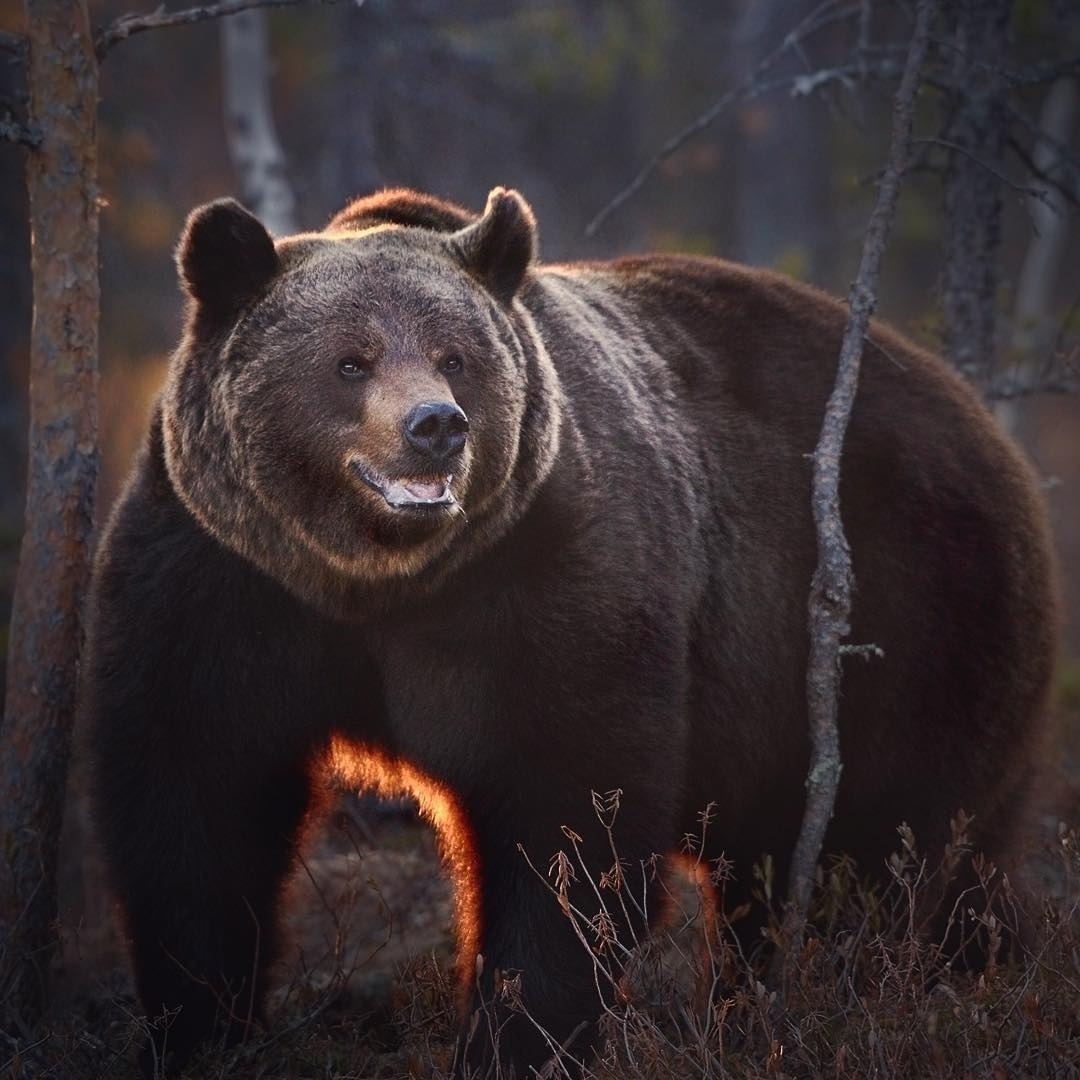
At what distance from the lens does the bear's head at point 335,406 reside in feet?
12.0

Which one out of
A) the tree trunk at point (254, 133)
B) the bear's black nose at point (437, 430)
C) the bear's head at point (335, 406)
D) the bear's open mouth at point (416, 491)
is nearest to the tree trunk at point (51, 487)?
the bear's head at point (335, 406)

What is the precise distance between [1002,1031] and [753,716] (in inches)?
57.7

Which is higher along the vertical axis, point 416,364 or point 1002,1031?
point 416,364

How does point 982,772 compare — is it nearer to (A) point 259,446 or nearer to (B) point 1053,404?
(A) point 259,446

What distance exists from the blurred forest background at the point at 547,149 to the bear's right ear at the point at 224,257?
13.3 ft

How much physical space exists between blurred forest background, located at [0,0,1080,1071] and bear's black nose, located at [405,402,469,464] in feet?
13.3

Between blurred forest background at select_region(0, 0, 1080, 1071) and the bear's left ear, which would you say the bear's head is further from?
blurred forest background at select_region(0, 0, 1080, 1071)

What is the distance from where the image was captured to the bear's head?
366cm

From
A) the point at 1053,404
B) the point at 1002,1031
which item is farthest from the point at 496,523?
the point at 1053,404

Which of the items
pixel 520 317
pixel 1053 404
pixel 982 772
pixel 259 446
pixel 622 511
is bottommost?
pixel 1053 404

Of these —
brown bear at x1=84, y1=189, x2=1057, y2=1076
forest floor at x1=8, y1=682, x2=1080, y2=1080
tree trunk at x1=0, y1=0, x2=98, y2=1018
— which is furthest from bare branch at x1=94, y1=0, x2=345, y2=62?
forest floor at x1=8, y1=682, x2=1080, y2=1080

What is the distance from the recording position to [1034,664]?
5.29m

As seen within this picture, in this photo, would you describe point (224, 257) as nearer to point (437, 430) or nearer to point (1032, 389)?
point (437, 430)

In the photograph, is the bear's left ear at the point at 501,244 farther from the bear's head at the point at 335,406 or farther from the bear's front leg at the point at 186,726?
the bear's front leg at the point at 186,726
